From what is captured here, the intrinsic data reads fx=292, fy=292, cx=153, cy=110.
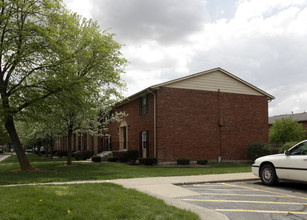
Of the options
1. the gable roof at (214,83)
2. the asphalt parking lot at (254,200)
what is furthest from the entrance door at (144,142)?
the asphalt parking lot at (254,200)

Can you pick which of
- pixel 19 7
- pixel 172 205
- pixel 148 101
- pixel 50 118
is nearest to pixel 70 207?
pixel 172 205

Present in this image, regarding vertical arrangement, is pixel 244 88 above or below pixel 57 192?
above

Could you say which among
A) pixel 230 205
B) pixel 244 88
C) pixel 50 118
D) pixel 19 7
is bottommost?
pixel 230 205

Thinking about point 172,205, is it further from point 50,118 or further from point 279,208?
point 50,118

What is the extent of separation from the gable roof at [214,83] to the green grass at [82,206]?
13.9 meters

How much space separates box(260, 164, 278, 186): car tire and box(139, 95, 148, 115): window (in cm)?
1304

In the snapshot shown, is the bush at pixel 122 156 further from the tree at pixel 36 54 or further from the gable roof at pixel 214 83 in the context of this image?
the tree at pixel 36 54

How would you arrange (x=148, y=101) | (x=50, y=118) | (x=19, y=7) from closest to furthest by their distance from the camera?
(x=19, y=7)
(x=50, y=118)
(x=148, y=101)

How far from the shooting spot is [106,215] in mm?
5625

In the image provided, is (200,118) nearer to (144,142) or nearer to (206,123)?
(206,123)

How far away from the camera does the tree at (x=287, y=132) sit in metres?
46.5

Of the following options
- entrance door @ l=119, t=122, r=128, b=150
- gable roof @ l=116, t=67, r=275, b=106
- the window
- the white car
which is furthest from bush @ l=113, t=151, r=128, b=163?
the white car

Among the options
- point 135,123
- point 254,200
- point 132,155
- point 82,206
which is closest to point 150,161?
point 132,155

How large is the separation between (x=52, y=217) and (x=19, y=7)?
40.5 ft
